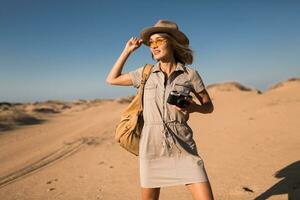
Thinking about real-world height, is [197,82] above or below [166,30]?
below

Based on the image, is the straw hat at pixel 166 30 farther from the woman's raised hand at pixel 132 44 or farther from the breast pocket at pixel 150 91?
the breast pocket at pixel 150 91

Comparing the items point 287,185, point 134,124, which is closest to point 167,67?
point 134,124

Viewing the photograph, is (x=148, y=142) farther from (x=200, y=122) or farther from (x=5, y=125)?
(x=5, y=125)

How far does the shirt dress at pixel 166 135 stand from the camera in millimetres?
3295

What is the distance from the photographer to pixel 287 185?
5.87 meters

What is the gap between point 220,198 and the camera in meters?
5.64

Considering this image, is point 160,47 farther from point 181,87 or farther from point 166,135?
point 166,135

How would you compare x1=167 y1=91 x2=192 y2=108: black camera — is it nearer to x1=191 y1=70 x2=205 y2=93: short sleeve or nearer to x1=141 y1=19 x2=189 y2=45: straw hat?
x1=191 y1=70 x2=205 y2=93: short sleeve

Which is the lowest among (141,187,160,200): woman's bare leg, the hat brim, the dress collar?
(141,187,160,200): woman's bare leg

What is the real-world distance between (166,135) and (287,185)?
3.40 metres

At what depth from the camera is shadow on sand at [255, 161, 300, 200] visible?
5405 millimetres

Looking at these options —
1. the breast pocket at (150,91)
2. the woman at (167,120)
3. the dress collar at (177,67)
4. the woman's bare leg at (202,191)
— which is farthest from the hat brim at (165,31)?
the woman's bare leg at (202,191)

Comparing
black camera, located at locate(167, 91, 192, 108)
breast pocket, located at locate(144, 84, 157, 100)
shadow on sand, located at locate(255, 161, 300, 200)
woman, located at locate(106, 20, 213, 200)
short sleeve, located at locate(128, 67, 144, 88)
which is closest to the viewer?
black camera, located at locate(167, 91, 192, 108)

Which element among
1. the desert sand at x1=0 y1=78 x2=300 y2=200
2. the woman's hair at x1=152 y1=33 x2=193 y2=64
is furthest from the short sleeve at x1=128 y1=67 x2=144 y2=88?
the desert sand at x1=0 y1=78 x2=300 y2=200
